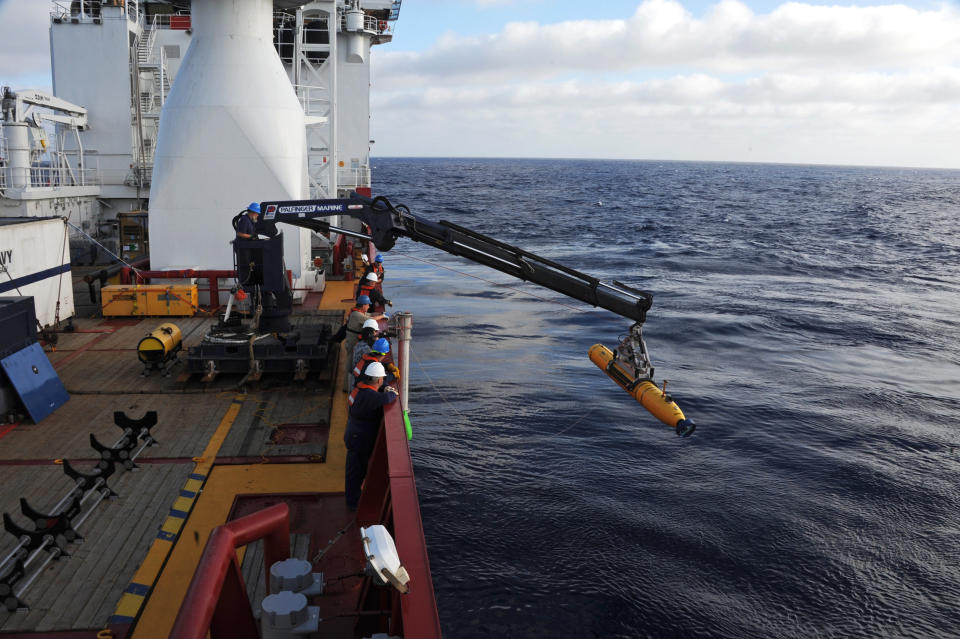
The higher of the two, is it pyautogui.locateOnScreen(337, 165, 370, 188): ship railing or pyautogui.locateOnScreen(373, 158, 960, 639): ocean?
pyautogui.locateOnScreen(337, 165, 370, 188): ship railing

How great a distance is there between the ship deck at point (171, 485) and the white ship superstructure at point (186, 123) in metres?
5.07

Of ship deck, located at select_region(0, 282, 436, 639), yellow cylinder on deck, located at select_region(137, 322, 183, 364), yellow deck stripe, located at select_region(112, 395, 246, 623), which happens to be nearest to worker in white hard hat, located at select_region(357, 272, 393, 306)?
ship deck, located at select_region(0, 282, 436, 639)

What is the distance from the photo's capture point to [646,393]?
8109 millimetres

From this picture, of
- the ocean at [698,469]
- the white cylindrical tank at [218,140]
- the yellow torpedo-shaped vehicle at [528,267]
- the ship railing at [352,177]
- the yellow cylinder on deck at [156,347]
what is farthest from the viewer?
the ship railing at [352,177]

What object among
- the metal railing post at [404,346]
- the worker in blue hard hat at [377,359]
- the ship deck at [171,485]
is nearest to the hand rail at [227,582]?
the ship deck at [171,485]

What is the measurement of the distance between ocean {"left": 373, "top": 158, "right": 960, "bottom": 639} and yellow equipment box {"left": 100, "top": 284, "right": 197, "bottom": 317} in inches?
212

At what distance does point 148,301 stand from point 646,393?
11223mm

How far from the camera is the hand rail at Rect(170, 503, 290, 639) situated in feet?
12.7

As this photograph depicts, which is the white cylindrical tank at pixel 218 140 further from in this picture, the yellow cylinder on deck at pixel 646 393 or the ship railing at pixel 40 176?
the yellow cylinder on deck at pixel 646 393

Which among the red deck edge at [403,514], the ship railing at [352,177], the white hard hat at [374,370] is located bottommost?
the red deck edge at [403,514]

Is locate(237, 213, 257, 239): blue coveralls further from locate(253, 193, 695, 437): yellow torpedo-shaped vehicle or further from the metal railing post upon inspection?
the metal railing post

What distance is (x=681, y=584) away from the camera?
9594mm

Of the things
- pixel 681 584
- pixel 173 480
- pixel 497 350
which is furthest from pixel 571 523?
pixel 497 350

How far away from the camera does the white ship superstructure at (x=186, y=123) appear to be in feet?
51.0
